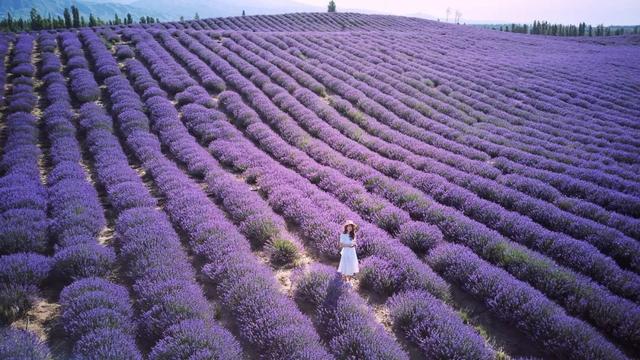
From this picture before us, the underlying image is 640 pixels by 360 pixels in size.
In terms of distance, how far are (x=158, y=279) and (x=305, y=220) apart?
106 inches

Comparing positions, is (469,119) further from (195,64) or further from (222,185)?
(195,64)

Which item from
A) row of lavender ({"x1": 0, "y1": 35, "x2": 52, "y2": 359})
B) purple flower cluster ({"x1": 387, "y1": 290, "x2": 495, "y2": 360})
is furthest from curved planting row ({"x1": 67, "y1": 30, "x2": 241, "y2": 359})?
purple flower cluster ({"x1": 387, "y1": 290, "x2": 495, "y2": 360})

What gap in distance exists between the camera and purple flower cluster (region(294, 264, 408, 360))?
3.86 metres

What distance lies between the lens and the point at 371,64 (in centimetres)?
2081

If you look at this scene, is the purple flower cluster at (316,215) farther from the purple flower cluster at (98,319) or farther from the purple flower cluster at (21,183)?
Result: the purple flower cluster at (21,183)

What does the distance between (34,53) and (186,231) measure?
19904 millimetres

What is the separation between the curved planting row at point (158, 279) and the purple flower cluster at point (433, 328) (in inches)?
79.6

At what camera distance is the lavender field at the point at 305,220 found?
418 cm

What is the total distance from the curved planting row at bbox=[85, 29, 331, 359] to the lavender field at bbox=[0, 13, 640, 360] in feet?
0.10

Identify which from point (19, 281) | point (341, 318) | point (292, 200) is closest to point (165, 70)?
point (292, 200)

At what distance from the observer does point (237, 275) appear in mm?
5059

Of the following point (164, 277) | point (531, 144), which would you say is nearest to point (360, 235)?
point (164, 277)

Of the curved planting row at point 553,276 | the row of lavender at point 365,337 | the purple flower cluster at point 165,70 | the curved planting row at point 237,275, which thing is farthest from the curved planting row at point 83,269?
the purple flower cluster at point 165,70

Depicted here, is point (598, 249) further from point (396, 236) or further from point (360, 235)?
point (360, 235)
